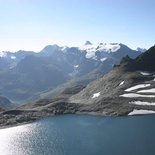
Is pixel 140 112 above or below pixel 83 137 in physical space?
above

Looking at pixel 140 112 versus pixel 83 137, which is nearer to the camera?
pixel 83 137

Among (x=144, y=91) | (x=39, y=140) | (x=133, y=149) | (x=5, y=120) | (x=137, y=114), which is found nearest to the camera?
(x=133, y=149)

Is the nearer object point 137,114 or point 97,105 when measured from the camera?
point 137,114

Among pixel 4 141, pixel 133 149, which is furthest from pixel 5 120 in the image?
pixel 133 149

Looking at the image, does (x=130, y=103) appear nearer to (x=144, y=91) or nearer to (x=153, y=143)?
(x=144, y=91)

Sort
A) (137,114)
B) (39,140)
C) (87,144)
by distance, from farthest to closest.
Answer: (137,114) < (39,140) < (87,144)

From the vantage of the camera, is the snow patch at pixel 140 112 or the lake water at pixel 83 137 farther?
the snow patch at pixel 140 112

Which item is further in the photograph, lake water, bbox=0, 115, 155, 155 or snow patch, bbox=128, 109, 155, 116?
snow patch, bbox=128, 109, 155, 116
